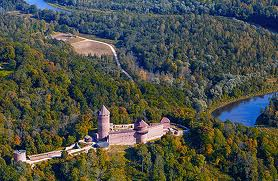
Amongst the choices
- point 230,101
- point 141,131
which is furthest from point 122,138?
point 230,101

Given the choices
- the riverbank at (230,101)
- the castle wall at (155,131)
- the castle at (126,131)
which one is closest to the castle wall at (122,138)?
the castle at (126,131)

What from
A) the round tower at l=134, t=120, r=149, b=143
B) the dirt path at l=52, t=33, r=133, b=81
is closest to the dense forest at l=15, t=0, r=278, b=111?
the dirt path at l=52, t=33, r=133, b=81

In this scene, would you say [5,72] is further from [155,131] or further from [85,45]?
[85,45]

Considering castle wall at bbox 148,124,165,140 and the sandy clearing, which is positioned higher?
castle wall at bbox 148,124,165,140

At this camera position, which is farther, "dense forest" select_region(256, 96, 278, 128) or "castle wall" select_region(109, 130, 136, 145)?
→ "dense forest" select_region(256, 96, 278, 128)

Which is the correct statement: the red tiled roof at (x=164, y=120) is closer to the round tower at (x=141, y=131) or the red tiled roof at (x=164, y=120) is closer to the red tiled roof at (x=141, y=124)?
the red tiled roof at (x=141, y=124)

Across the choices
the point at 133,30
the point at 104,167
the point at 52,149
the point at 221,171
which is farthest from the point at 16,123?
the point at 133,30

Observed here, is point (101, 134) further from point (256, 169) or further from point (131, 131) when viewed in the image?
point (256, 169)

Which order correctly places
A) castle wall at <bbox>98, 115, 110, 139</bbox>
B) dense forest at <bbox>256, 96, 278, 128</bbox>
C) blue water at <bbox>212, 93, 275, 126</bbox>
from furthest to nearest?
blue water at <bbox>212, 93, 275, 126</bbox>, dense forest at <bbox>256, 96, 278, 128</bbox>, castle wall at <bbox>98, 115, 110, 139</bbox>

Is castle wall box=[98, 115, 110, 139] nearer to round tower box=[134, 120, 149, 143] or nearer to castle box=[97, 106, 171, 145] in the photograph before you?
castle box=[97, 106, 171, 145]
